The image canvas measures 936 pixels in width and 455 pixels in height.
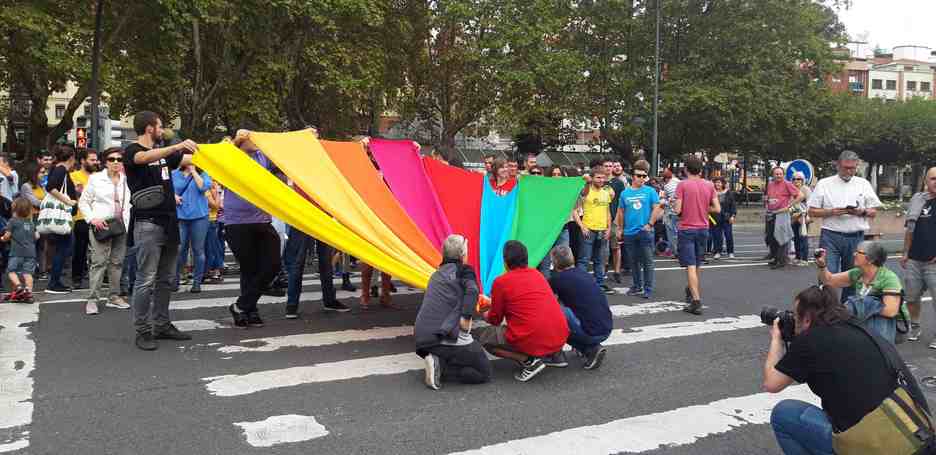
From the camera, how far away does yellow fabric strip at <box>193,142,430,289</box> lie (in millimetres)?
6891

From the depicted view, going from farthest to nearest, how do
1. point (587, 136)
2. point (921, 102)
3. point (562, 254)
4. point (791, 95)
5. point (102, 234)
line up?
point (587, 136) < point (921, 102) < point (791, 95) < point (102, 234) < point (562, 254)

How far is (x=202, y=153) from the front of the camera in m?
6.90

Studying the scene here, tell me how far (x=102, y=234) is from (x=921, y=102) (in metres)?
63.1

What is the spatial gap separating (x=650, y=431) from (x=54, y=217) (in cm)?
819

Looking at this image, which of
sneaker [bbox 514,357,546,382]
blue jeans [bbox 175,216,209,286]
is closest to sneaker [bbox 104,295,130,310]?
blue jeans [bbox 175,216,209,286]

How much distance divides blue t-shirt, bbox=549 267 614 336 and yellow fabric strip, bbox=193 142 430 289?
4.10 feet

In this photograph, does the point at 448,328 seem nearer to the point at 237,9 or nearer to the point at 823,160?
the point at 237,9

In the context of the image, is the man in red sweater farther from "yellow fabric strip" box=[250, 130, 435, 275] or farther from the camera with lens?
the camera with lens

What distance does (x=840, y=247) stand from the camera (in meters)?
8.52

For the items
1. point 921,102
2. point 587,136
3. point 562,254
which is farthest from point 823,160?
point 562,254

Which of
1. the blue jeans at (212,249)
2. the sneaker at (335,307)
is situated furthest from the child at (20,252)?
the sneaker at (335,307)

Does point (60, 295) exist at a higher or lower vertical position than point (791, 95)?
lower

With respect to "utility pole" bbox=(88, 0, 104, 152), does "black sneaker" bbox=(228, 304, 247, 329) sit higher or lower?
lower

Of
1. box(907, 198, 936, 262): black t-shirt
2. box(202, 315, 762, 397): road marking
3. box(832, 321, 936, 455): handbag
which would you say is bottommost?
box(202, 315, 762, 397): road marking
